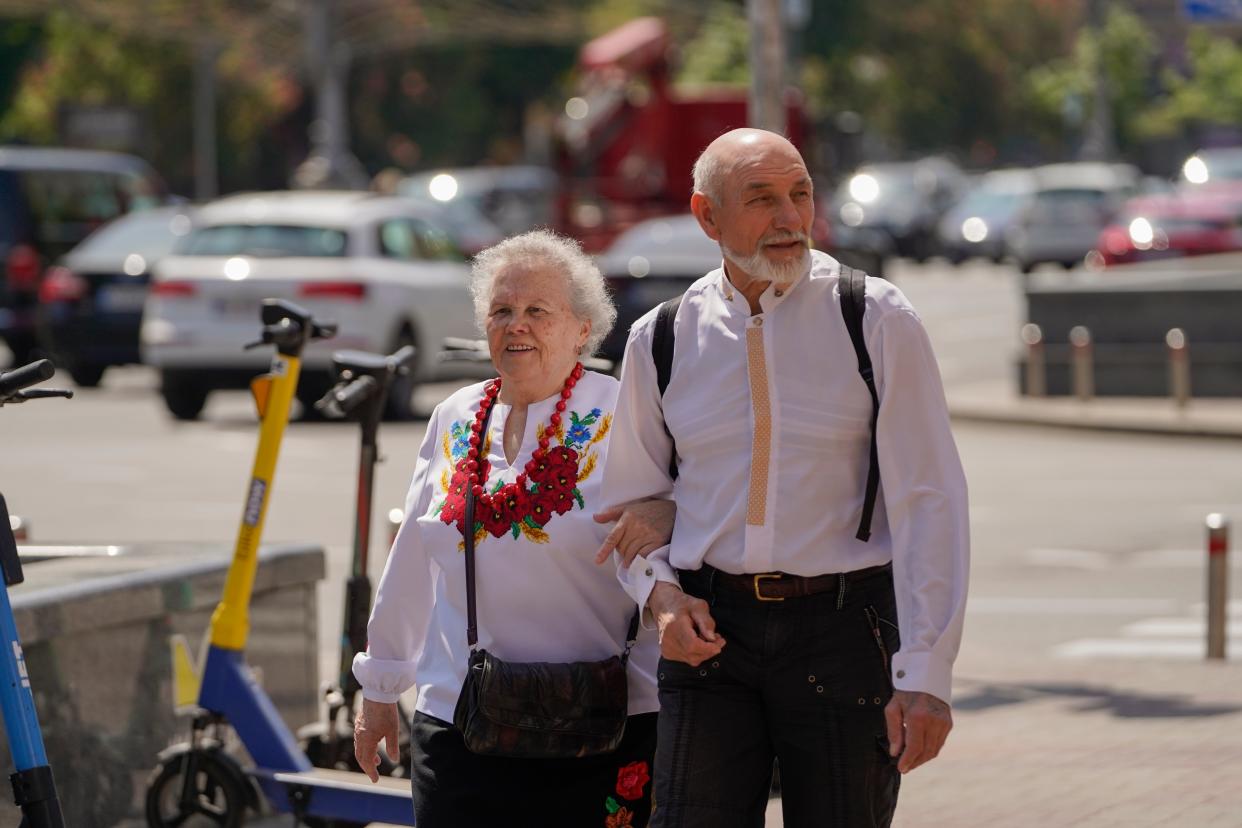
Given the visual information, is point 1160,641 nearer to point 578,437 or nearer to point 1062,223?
point 578,437

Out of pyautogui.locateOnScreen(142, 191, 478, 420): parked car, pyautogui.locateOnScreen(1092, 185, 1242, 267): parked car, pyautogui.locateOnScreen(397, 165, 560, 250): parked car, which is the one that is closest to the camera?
pyautogui.locateOnScreen(142, 191, 478, 420): parked car

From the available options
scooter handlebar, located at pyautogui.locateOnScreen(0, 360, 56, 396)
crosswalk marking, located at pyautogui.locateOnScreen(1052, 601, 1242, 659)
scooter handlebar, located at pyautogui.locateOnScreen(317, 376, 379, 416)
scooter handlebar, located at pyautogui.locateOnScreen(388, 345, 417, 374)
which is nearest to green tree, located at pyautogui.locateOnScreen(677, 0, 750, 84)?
crosswalk marking, located at pyautogui.locateOnScreen(1052, 601, 1242, 659)

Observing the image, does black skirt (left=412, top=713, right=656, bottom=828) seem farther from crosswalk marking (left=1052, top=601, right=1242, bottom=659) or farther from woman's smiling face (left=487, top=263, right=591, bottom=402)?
crosswalk marking (left=1052, top=601, right=1242, bottom=659)

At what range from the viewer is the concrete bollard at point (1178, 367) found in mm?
19344

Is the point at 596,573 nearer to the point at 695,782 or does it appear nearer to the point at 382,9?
the point at 695,782

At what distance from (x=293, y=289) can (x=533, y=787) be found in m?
14.6

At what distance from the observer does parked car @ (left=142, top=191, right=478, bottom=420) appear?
1892cm

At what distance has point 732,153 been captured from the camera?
421 cm

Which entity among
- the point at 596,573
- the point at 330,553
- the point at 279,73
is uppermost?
the point at 279,73

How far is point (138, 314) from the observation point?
22.6m

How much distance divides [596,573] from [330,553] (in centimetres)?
832

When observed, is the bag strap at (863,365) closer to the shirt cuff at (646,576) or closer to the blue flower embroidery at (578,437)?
the shirt cuff at (646,576)

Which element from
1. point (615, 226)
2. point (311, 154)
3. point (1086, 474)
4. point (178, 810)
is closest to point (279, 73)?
point (311, 154)

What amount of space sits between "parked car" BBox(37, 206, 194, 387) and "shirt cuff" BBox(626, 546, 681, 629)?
733 inches
